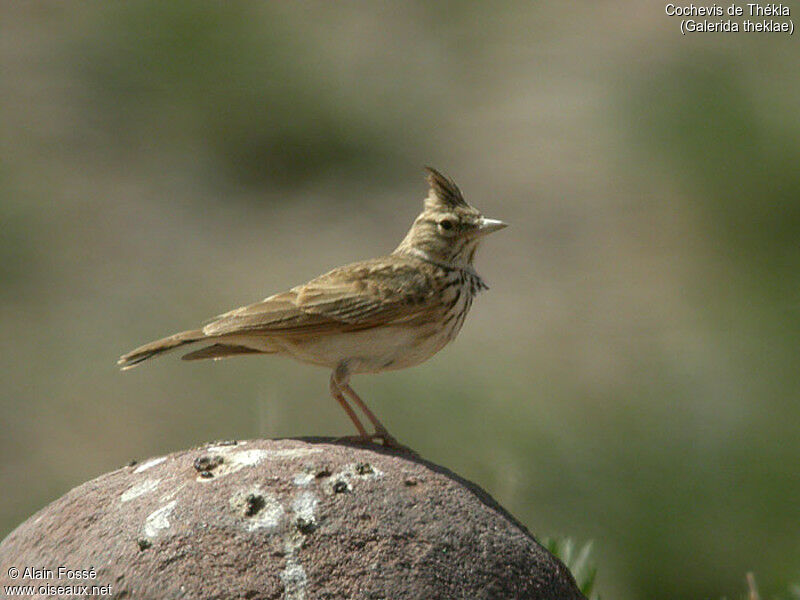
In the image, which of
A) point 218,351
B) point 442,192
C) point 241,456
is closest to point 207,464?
point 241,456

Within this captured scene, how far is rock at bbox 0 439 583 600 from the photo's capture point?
506 cm

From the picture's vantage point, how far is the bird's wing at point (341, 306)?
6434 mm

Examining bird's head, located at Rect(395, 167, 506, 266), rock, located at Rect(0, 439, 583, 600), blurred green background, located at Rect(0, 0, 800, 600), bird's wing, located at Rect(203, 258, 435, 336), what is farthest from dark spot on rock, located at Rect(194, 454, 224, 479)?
blurred green background, located at Rect(0, 0, 800, 600)

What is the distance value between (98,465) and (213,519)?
300 inches

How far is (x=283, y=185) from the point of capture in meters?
16.4

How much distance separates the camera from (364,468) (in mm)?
5465

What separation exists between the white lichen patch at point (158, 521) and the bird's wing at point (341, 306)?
1.22m

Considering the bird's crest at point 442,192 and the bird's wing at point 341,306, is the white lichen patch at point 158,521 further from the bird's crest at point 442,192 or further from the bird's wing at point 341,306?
the bird's crest at point 442,192

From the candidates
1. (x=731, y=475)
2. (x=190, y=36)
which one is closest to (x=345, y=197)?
(x=190, y=36)

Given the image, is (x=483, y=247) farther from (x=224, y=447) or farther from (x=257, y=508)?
(x=257, y=508)

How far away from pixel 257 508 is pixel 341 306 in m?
1.51

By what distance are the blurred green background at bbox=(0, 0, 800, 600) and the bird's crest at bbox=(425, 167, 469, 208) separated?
1622 millimetres

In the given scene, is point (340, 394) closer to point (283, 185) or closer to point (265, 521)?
point (265, 521)

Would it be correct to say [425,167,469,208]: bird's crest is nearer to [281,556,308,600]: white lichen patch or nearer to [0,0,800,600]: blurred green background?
[0,0,800,600]: blurred green background
